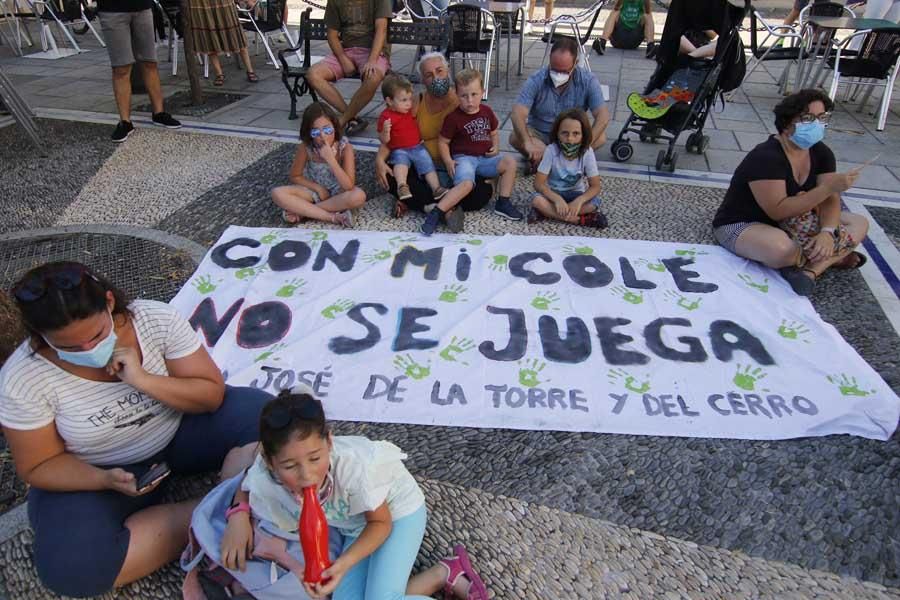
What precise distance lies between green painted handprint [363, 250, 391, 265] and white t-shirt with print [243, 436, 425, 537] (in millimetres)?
1987

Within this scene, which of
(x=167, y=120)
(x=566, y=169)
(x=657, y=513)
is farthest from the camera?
(x=167, y=120)

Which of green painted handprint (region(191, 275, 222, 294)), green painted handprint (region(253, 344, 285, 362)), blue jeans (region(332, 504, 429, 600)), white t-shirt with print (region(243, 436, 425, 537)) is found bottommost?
green painted handprint (region(253, 344, 285, 362))

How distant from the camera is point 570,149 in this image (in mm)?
3914

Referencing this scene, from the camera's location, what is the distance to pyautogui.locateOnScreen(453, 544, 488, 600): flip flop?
1.86 m

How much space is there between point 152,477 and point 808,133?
3.49 m

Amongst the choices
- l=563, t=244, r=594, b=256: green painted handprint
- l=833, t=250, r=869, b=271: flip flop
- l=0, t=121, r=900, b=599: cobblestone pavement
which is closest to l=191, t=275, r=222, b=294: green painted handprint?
l=0, t=121, r=900, b=599: cobblestone pavement

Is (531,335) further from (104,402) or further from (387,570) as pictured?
(104,402)

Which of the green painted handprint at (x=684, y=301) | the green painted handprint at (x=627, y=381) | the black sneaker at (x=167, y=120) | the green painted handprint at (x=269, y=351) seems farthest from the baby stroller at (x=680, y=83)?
the black sneaker at (x=167, y=120)

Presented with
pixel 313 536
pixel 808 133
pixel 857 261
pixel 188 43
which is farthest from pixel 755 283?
pixel 188 43

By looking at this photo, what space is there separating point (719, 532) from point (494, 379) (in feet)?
3.62

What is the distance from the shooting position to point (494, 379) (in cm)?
280

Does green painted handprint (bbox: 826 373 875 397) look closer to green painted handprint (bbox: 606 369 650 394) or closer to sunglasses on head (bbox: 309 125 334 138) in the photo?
green painted handprint (bbox: 606 369 650 394)

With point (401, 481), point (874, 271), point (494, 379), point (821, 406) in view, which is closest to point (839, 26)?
point (874, 271)

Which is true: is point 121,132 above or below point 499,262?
above
